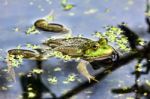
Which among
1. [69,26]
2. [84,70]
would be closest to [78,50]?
[84,70]

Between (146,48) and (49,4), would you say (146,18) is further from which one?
(49,4)

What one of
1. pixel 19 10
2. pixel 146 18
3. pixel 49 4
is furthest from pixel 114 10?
pixel 19 10

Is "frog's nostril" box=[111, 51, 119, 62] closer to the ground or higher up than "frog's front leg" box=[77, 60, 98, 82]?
higher up

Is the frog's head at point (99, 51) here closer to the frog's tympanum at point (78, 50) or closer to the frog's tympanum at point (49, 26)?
the frog's tympanum at point (78, 50)

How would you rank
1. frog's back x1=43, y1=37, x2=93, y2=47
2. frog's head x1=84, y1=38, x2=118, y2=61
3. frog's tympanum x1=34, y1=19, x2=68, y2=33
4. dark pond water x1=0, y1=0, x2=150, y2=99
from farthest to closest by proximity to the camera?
1. frog's tympanum x1=34, y1=19, x2=68, y2=33
2. frog's back x1=43, y1=37, x2=93, y2=47
3. frog's head x1=84, y1=38, x2=118, y2=61
4. dark pond water x1=0, y1=0, x2=150, y2=99

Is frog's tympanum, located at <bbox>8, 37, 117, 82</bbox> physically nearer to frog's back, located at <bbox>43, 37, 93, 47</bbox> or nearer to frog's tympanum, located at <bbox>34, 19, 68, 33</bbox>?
frog's back, located at <bbox>43, 37, 93, 47</bbox>

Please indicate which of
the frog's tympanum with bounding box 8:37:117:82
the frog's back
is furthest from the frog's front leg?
the frog's back
